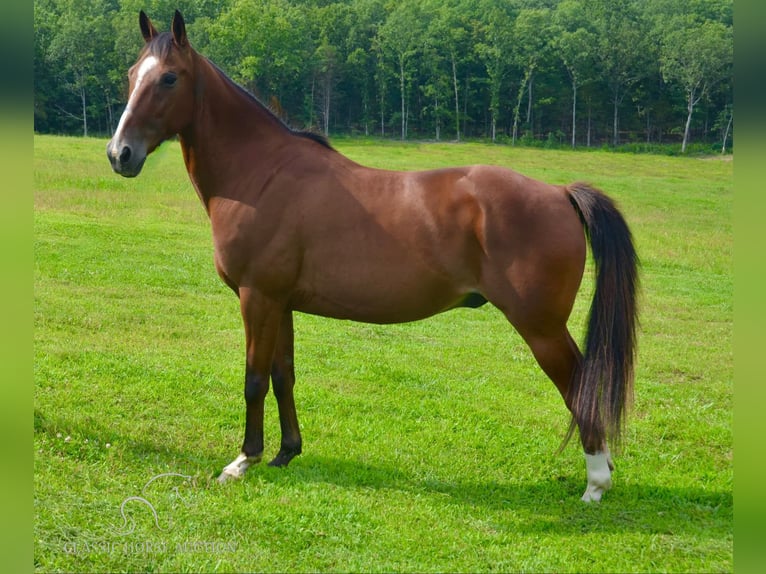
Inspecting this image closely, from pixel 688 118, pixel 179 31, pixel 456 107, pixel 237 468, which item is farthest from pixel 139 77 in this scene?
pixel 688 118

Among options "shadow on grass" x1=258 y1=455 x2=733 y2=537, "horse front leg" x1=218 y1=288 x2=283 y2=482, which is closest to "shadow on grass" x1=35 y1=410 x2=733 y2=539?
Answer: "shadow on grass" x1=258 y1=455 x2=733 y2=537

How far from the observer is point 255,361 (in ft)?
15.4

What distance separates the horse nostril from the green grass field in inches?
22.2

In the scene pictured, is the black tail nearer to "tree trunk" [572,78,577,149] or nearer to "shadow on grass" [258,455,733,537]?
"shadow on grass" [258,455,733,537]

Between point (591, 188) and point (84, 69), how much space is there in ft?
160

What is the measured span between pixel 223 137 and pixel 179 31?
75 centimetres

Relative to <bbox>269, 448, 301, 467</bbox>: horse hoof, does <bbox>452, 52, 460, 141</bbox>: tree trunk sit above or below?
above

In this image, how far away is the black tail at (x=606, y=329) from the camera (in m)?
4.27

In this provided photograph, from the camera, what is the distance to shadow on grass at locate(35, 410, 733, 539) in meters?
4.25

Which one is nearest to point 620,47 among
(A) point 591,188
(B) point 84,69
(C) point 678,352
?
(B) point 84,69

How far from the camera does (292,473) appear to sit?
4.82 meters

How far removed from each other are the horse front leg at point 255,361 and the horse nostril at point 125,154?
112 centimetres

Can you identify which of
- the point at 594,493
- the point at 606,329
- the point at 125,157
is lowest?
the point at 594,493
